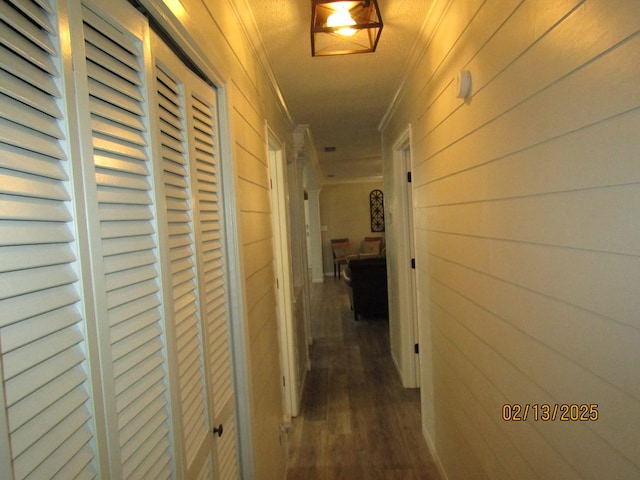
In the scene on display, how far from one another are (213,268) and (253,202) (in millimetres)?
623

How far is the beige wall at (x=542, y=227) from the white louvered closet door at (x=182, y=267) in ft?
3.19

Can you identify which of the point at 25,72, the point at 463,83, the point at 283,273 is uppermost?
the point at 463,83

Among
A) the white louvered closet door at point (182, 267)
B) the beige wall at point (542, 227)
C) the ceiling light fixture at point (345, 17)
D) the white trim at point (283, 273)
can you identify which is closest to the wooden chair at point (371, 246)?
the white trim at point (283, 273)

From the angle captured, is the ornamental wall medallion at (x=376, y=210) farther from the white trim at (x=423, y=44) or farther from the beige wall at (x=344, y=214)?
the white trim at (x=423, y=44)

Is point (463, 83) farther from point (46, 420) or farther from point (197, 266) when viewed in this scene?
point (46, 420)

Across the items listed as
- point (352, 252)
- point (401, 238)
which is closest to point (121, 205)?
point (401, 238)

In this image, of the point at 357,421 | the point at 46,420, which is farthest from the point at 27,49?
the point at 357,421

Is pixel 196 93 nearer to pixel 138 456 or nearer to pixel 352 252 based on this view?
pixel 138 456

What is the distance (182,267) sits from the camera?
1.10 m

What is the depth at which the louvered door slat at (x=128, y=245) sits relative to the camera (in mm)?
741

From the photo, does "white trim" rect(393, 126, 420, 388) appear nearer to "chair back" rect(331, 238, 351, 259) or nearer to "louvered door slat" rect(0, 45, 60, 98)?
"louvered door slat" rect(0, 45, 60, 98)

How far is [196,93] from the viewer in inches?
50.6

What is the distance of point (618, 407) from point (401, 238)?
2617 millimetres
